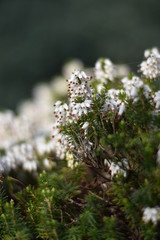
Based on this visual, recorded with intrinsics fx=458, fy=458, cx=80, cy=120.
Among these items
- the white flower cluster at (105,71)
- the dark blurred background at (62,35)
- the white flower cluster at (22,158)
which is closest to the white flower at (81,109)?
the white flower cluster at (105,71)

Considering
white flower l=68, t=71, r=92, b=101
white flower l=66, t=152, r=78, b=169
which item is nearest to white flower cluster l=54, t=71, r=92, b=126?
white flower l=68, t=71, r=92, b=101

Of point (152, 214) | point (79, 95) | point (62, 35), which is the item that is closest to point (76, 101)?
point (79, 95)

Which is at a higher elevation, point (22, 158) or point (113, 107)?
point (22, 158)

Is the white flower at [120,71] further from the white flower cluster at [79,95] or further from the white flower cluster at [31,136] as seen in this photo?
the white flower cluster at [79,95]

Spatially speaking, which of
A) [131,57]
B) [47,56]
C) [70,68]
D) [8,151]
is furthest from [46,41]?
[8,151]

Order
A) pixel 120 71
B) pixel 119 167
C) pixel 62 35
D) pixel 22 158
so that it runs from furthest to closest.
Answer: pixel 62 35 → pixel 120 71 → pixel 22 158 → pixel 119 167

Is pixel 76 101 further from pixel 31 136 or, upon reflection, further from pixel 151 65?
A: pixel 31 136

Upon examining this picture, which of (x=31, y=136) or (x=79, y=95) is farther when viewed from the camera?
(x=31, y=136)

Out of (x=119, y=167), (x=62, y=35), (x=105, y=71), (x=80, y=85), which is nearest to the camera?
(x=119, y=167)
